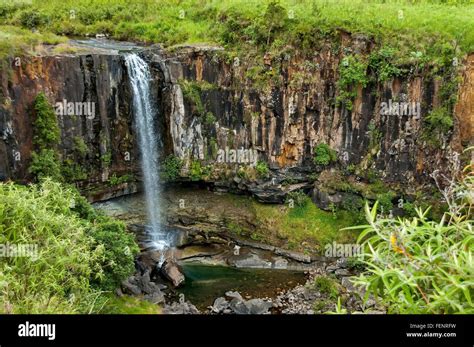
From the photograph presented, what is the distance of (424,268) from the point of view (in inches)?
102

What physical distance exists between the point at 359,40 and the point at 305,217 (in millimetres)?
7334

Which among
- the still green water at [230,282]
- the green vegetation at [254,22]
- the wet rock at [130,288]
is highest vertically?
the green vegetation at [254,22]

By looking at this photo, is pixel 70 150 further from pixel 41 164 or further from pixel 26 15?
pixel 26 15

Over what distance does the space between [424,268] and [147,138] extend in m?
17.8

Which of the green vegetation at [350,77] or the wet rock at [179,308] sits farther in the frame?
the green vegetation at [350,77]

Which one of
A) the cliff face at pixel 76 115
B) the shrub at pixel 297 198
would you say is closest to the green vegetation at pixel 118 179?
the cliff face at pixel 76 115

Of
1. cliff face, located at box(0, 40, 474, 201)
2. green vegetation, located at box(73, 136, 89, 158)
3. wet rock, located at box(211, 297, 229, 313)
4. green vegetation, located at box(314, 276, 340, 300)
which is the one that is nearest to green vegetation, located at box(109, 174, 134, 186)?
cliff face, located at box(0, 40, 474, 201)

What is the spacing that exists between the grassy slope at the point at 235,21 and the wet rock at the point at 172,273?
8.90 m

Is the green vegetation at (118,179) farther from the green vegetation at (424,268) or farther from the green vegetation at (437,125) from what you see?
the green vegetation at (424,268)

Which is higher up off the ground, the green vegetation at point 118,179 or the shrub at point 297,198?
the green vegetation at point 118,179

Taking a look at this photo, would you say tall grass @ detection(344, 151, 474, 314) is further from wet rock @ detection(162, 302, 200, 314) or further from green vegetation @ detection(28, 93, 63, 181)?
green vegetation @ detection(28, 93, 63, 181)

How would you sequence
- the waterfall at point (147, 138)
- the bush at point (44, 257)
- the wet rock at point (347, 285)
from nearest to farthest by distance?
the bush at point (44, 257) → the wet rock at point (347, 285) → the waterfall at point (147, 138)

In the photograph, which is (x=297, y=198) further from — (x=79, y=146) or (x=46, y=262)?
(x=46, y=262)

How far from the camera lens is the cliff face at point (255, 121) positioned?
58.5 ft
